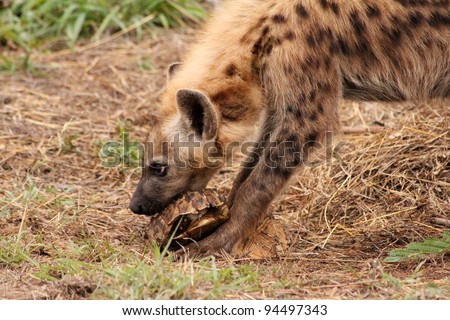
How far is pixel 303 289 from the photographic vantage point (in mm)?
4523

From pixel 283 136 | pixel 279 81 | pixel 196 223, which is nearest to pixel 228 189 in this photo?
pixel 196 223

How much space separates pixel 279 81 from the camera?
5.13m

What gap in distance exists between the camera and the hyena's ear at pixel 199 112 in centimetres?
504

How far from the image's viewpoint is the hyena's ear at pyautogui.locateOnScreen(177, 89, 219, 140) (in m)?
5.04

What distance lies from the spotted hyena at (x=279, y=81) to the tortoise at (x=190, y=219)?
2.7 inches

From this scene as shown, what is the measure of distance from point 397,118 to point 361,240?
6.43 feet

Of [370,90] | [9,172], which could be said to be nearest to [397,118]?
[370,90]

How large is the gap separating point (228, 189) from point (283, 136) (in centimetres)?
146

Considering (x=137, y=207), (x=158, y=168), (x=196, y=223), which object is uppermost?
(x=158, y=168)

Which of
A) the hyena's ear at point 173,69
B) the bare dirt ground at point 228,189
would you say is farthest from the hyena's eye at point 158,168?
the hyena's ear at point 173,69

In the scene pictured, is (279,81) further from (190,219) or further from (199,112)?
(190,219)

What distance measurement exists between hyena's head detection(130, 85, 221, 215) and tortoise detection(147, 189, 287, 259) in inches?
5.4

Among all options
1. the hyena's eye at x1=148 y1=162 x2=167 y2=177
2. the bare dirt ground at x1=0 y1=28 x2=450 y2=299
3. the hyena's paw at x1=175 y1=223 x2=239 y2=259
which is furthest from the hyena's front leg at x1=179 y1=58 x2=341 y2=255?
the hyena's eye at x1=148 y1=162 x2=167 y2=177

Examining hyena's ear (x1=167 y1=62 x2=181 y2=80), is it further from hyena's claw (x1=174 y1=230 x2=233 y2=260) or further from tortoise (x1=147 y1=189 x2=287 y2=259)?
hyena's claw (x1=174 y1=230 x2=233 y2=260)
